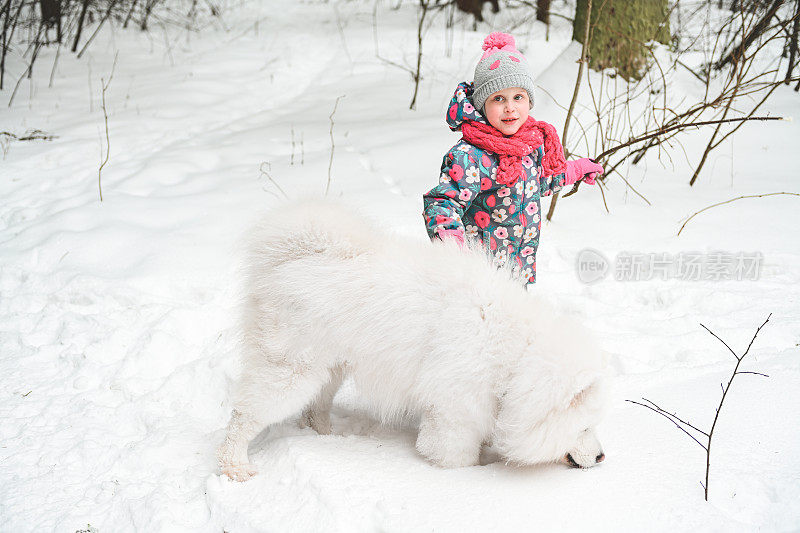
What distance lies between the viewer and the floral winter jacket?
104 inches

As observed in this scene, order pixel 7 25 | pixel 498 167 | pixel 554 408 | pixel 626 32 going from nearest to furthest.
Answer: pixel 554 408, pixel 498 167, pixel 626 32, pixel 7 25

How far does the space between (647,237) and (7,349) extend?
3957 millimetres

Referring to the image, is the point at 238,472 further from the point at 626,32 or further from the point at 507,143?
the point at 626,32

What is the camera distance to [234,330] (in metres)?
2.50

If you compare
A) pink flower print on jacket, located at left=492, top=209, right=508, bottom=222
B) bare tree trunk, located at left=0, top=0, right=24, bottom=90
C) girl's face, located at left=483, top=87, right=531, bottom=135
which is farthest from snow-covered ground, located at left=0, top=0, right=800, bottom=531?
girl's face, located at left=483, top=87, right=531, bottom=135

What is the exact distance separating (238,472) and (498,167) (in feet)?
5.56

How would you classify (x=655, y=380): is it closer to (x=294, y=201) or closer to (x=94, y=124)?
(x=294, y=201)

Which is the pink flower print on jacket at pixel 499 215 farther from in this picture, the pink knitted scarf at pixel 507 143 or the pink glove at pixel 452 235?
the pink glove at pixel 452 235

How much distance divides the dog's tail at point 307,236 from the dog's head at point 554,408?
777 mm

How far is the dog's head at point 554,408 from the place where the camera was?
80.2 inches

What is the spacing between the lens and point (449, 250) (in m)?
2.29

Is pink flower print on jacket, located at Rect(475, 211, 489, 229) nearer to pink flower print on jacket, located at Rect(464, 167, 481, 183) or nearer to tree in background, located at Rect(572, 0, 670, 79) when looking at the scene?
pink flower print on jacket, located at Rect(464, 167, 481, 183)

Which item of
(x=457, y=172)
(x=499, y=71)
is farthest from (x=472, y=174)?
(x=499, y=71)

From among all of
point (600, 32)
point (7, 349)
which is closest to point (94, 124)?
point (7, 349)
